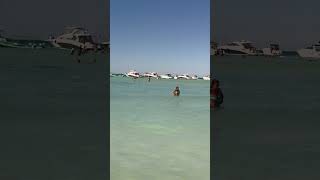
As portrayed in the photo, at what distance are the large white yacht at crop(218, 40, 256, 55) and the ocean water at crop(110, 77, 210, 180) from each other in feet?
1.19

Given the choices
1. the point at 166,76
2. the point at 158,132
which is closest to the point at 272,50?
the point at 158,132

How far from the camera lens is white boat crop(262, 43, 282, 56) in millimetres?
3381

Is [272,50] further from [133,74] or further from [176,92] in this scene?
[176,92]

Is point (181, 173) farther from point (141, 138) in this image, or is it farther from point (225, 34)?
point (225, 34)

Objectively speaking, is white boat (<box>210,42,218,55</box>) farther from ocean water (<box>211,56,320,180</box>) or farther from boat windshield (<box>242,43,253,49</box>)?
boat windshield (<box>242,43,253,49</box>)
